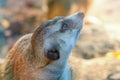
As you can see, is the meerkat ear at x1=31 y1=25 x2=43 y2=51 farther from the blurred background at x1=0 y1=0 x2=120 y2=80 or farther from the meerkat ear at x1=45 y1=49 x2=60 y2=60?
the blurred background at x1=0 y1=0 x2=120 y2=80

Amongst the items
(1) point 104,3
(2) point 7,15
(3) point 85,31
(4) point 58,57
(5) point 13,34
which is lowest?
(4) point 58,57

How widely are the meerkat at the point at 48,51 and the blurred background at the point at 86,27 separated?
64cm

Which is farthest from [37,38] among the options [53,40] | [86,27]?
[86,27]

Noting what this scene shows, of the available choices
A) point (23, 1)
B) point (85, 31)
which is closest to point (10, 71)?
point (85, 31)

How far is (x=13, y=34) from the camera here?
17.9ft

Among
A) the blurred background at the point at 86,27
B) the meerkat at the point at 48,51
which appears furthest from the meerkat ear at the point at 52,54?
the blurred background at the point at 86,27

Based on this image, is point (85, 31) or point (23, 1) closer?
point (85, 31)

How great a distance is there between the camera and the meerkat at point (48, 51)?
48.8 inches

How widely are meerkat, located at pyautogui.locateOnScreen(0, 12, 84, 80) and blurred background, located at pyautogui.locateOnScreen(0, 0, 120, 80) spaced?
0.64 meters

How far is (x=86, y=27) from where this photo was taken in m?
3.81

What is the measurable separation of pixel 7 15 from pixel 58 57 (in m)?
4.65

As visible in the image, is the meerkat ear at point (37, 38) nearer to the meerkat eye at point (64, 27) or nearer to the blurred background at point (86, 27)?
the meerkat eye at point (64, 27)

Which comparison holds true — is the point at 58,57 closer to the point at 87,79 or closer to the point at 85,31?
the point at 87,79

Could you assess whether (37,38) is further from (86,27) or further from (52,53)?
(86,27)
